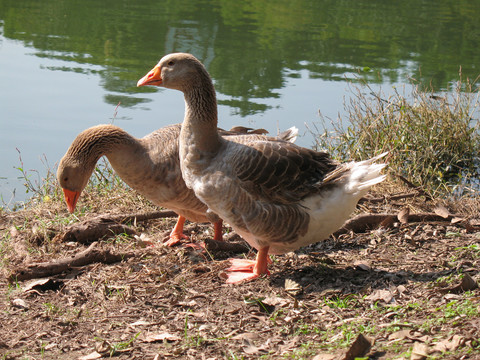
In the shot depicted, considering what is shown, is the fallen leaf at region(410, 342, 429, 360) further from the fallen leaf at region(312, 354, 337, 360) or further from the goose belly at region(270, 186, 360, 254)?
the goose belly at region(270, 186, 360, 254)

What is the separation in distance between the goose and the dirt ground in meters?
0.42

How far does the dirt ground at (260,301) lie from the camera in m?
3.63

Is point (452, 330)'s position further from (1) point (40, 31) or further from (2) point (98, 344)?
(1) point (40, 31)

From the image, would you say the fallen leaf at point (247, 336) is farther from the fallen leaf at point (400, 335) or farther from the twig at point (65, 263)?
the twig at point (65, 263)

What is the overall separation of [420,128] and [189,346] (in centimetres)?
617

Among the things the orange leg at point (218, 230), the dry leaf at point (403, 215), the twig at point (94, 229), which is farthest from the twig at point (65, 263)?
the dry leaf at point (403, 215)

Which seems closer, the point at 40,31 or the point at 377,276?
the point at 377,276

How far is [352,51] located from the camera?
1600cm

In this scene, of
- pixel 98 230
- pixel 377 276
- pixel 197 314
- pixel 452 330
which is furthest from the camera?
pixel 98 230

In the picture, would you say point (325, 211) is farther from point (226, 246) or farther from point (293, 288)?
point (226, 246)

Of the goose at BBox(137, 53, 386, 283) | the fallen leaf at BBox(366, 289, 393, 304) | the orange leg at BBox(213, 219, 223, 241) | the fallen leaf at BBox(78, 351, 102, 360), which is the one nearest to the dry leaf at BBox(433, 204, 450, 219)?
the goose at BBox(137, 53, 386, 283)

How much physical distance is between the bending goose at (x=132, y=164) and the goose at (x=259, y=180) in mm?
482

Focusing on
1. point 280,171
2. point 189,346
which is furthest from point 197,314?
point 280,171

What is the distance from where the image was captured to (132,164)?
17.5ft
